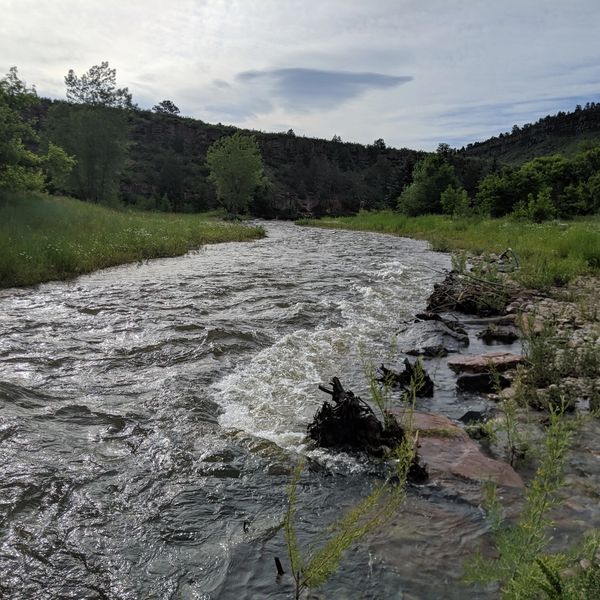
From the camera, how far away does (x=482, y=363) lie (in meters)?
5.98

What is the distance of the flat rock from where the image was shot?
3607mm

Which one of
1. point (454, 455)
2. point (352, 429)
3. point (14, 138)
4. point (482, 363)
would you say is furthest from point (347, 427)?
point (14, 138)

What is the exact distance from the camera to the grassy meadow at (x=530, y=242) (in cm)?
1199

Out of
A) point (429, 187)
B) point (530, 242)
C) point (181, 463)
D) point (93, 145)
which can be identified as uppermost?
point (93, 145)

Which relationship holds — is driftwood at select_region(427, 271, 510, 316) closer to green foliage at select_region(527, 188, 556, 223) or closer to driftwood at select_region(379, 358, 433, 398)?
driftwood at select_region(379, 358, 433, 398)

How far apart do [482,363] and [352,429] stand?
272cm

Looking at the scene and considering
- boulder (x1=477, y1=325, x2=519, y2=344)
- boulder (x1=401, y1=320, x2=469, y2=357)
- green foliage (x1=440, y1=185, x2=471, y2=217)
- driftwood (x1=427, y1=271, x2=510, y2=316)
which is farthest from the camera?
green foliage (x1=440, y1=185, x2=471, y2=217)

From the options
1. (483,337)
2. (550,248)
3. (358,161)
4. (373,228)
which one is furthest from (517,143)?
Result: (483,337)

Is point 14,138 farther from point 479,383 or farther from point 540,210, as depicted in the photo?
point 540,210

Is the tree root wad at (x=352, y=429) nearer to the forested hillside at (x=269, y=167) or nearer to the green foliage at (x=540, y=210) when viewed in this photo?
the forested hillside at (x=269, y=167)

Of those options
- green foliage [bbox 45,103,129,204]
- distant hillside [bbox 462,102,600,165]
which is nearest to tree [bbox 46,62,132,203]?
green foliage [bbox 45,103,129,204]

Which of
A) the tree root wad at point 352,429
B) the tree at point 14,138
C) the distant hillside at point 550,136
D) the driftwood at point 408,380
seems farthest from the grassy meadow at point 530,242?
the distant hillside at point 550,136

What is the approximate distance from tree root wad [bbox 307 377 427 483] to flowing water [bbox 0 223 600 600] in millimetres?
165

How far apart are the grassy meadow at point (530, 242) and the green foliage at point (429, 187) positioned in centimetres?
717
